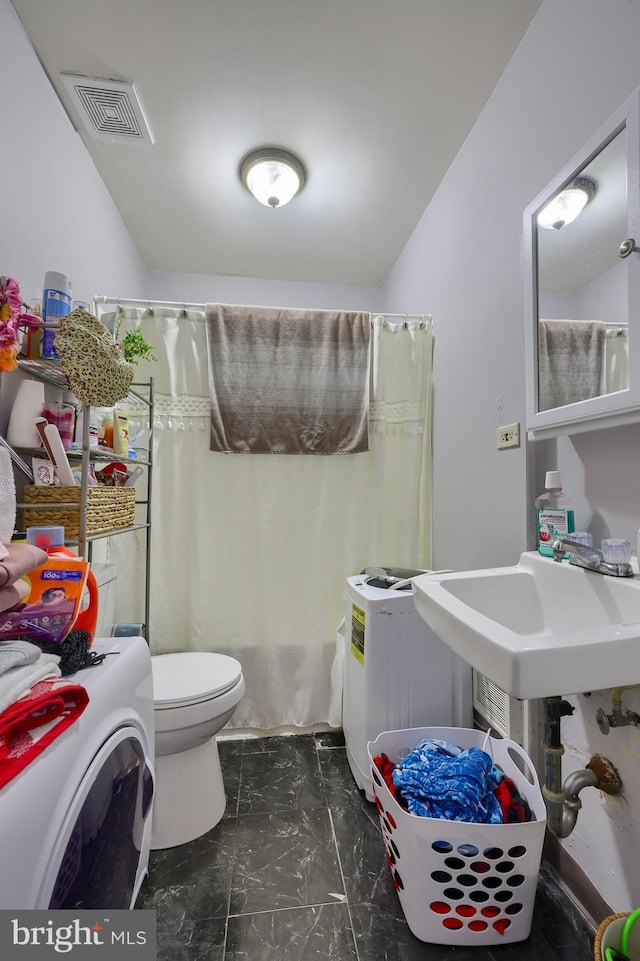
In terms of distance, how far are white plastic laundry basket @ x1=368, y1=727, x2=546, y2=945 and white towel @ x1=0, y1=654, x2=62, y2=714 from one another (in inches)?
32.2

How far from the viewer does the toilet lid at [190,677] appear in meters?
1.28

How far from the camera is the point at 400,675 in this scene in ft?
4.68

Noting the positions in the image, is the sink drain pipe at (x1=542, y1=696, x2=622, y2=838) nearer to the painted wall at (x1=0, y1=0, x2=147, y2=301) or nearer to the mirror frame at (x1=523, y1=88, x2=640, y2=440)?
the mirror frame at (x1=523, y1=88, x2=640, y2=440)

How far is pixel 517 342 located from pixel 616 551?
0.71 m

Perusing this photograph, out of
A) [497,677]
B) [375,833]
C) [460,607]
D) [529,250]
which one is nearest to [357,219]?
[529,250]

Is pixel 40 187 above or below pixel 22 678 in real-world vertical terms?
above

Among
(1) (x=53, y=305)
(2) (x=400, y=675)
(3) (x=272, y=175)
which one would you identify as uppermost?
(3) (x=272, y=175)

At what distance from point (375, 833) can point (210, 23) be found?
8.17 feet

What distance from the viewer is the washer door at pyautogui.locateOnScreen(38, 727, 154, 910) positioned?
0.55 meters

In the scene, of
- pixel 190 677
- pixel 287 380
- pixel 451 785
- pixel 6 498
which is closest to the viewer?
pixel 6 498

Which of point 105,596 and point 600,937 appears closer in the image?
point 600,937

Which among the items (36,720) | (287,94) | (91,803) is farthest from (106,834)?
(287,94)

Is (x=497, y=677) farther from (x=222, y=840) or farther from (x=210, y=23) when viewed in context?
(x=210, y=23)

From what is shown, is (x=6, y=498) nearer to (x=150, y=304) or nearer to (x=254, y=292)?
(x=150, y=304)
